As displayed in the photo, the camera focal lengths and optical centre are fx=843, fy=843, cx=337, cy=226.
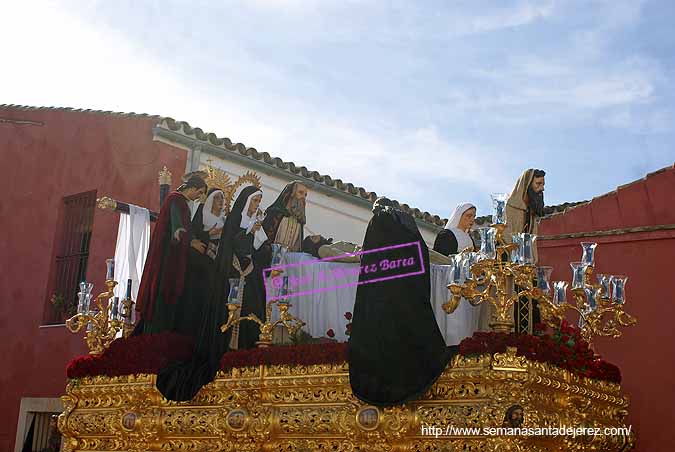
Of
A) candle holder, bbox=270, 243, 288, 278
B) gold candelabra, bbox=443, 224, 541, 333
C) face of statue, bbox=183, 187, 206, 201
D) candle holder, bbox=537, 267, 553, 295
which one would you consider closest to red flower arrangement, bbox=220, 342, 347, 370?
candle holder, bbox=270, 243, 288, 278

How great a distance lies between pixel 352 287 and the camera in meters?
7.46

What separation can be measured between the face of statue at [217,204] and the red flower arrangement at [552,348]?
136 inches

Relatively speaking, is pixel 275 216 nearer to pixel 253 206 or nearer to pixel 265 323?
pixel 253 206

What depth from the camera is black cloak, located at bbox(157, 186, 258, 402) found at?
7.20 m

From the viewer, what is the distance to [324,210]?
11.8 meters

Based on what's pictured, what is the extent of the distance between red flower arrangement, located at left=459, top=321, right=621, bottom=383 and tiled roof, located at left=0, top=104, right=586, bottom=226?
16.7 ft

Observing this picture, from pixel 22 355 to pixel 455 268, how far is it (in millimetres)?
8019

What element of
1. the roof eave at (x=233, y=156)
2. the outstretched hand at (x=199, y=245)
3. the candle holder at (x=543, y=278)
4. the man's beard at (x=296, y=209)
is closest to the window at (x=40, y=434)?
the roof eave at (x=233, y=156)

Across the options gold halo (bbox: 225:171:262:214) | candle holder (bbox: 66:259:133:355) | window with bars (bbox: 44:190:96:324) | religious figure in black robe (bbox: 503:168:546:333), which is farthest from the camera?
window with bars (bbox: 44:190:96:324)

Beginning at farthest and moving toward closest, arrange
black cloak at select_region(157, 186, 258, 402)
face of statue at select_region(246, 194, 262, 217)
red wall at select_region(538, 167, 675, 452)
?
red wall at select_region(538, 167, 675, 452) < face of statue at select_region(246, 194, 262, 217) < black cloak at select_region(157, 186, 258, 402)

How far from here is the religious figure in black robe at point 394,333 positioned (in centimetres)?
588

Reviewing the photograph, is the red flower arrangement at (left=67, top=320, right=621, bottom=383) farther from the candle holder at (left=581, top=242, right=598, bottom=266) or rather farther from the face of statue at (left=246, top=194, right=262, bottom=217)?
the face of statue at (left=246, top=194, right=262, bottom=217)

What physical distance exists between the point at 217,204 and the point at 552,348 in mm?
3865

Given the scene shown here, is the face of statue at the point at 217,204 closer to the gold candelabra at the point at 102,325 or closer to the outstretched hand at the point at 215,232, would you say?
the outstretched hand at the point at 215,232
